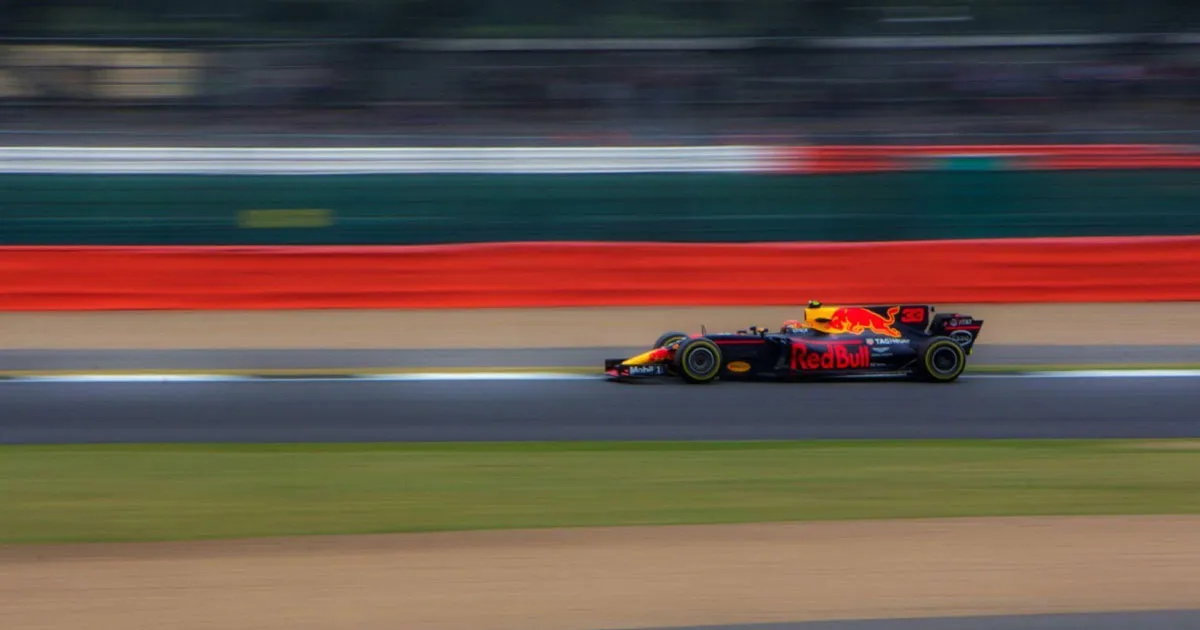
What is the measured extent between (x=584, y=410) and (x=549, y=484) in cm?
246

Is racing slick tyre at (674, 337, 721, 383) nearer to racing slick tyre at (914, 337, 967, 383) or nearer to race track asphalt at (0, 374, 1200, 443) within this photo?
race track asphalt at (0, 374, 1200, 443)

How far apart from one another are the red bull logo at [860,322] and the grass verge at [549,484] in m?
2.10

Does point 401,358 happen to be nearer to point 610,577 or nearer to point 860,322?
point 860,322

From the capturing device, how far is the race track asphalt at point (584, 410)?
861 cm

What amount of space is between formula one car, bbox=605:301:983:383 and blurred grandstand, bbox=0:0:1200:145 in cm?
806

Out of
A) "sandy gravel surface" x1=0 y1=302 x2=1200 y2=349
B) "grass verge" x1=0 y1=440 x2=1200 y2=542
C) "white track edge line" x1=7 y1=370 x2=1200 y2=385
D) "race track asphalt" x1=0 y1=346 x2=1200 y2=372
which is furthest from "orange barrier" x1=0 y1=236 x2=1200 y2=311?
"grass verge" x1=0 y1=440 x2=1200 y2=542

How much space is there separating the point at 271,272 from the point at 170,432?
5543 mm

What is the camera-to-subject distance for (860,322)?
10.2 m

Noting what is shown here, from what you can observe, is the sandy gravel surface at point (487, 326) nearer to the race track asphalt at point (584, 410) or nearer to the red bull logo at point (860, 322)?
the race track asphalt at point (584, 410)

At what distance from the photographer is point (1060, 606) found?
4832 mm

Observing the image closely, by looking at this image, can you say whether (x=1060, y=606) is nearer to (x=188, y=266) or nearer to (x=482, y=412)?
(x=482, y=412)

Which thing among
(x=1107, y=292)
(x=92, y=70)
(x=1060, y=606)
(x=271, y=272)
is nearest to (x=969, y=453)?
(x=1060, y=606)

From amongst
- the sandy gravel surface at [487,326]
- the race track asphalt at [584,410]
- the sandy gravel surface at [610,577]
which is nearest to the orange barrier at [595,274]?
the sandy gravel surface at [487,326]

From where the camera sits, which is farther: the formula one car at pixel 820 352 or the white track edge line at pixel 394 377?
the white track edge line at pixel 394 377
